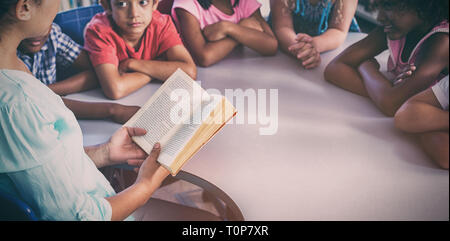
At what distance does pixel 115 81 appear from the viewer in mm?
965

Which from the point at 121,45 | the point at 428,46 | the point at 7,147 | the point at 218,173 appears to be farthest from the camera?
the point at 121,45

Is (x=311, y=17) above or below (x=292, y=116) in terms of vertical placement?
above

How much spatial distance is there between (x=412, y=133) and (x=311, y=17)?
1.37ft

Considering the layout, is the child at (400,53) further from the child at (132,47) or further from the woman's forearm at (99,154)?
the woman's forearm at (99,154)

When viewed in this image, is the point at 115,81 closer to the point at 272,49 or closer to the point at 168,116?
the point at 168,116

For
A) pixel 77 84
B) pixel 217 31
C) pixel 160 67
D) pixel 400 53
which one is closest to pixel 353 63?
pixel 400 53

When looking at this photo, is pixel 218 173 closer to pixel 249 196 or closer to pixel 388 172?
pixel 249 196

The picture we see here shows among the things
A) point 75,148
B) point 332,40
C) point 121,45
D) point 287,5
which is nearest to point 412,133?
point 332,40

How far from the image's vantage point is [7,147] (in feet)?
1.64

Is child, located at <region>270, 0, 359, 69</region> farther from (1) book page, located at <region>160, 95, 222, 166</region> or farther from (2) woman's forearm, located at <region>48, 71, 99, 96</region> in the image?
(2) woman's forearm, located at <region>48, 71, 99, 96</region>

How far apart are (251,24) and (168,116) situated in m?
0.47

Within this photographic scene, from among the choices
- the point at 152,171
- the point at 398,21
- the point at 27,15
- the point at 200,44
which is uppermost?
the point at 27,15

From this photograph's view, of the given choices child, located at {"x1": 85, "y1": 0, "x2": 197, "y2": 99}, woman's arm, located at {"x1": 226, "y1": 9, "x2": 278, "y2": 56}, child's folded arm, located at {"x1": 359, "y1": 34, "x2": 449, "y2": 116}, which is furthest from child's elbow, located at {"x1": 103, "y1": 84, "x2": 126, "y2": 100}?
child's folded arm, located at {"x1": 359, "y1": 34, "x2": 449, "y2": 116}

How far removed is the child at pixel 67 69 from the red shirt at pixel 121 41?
46mm
